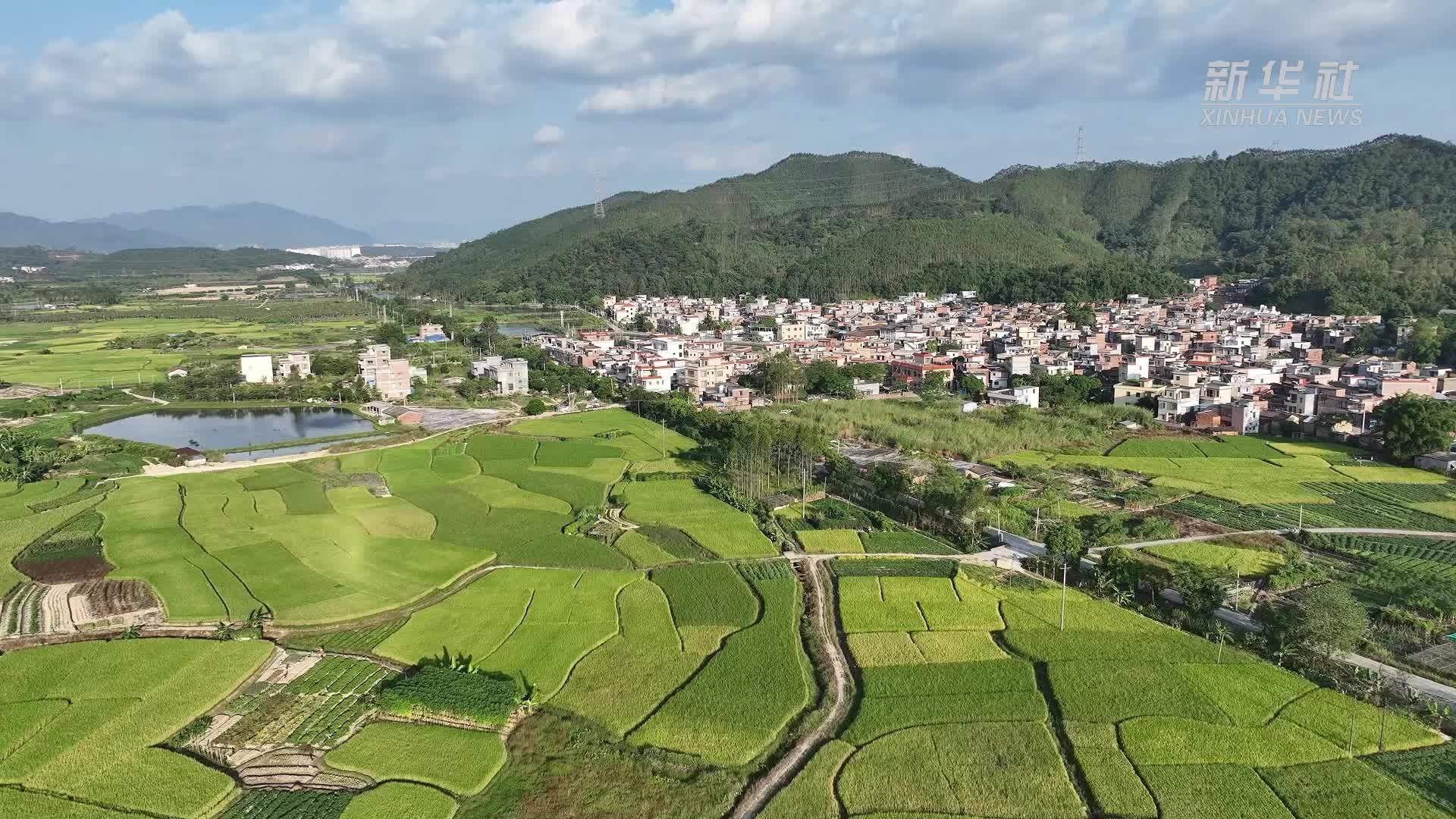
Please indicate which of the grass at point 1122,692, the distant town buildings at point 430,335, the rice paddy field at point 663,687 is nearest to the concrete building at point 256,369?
the distant town buildings at point 430,335

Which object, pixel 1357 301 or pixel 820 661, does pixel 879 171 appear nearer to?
pixel 1357 301

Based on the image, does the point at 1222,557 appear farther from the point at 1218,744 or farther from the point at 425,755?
the point at 425,755

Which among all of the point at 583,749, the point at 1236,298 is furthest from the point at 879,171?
the point at 583,749

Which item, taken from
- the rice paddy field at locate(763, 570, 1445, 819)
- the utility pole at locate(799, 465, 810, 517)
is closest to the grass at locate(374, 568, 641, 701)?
the rice paddy field at locate(763, 570, 1445, 819)

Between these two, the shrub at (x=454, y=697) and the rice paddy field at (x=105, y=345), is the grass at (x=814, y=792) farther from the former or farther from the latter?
the rice paddy field at (x=105, y=345)

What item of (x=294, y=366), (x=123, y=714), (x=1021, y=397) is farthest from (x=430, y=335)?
(x=123, y=714)

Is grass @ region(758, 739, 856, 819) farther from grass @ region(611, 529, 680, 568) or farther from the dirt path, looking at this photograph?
grass @ region(611, 529, 680, 568)

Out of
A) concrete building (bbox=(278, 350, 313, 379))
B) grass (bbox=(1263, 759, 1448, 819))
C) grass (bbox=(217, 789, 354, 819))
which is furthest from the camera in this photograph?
concrete building (bbox=(278, 350, 313, 379))
